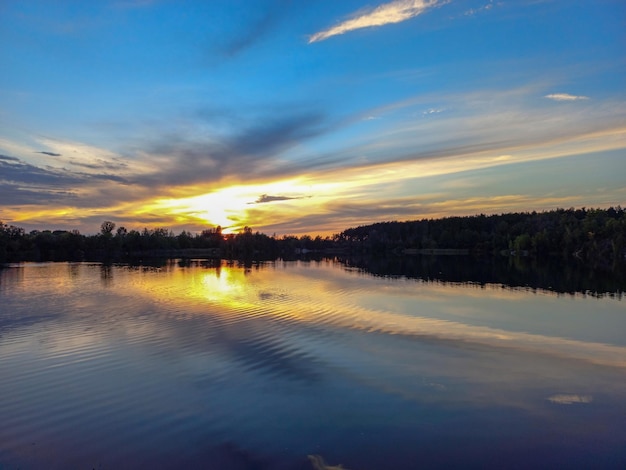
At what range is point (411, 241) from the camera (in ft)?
507

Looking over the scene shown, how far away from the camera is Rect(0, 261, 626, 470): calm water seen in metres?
6.36

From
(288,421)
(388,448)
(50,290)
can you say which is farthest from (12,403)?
(50,290)

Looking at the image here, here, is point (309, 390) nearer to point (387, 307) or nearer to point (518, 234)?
point (387, 307)

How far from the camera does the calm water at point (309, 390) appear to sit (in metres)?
6.36

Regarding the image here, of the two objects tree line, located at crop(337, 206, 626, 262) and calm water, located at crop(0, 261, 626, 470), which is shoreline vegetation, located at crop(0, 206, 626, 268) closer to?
tree line, located at crop(337, 206, 626, 262)

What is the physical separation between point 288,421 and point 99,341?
27.9 ft

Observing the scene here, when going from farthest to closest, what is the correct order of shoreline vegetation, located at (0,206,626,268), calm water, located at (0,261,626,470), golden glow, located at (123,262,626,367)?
shoreline vegetation, located at (0,206,626,268)
golden glow, located at (123,262,626,367)
calm water, located at (0,261,626,470)

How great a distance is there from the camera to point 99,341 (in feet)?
43.1

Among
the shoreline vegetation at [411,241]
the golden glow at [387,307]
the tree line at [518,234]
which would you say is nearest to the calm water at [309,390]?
the golden glow at [387,307]

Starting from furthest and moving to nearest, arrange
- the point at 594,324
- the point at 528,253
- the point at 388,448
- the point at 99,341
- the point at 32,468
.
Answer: the point at 528,253
the point at 594,324
the point at 99,341
the point at 388,448
the point at 32,468

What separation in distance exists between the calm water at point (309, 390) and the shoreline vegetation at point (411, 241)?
66.3m

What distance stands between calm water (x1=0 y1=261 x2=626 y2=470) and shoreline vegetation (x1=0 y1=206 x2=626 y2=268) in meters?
66.3

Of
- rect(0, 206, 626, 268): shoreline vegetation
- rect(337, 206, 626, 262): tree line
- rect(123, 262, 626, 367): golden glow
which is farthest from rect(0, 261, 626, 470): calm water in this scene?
rect(337, 206, 626, 262): tree line

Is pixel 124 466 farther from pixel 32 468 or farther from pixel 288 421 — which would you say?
pixel 288 421
